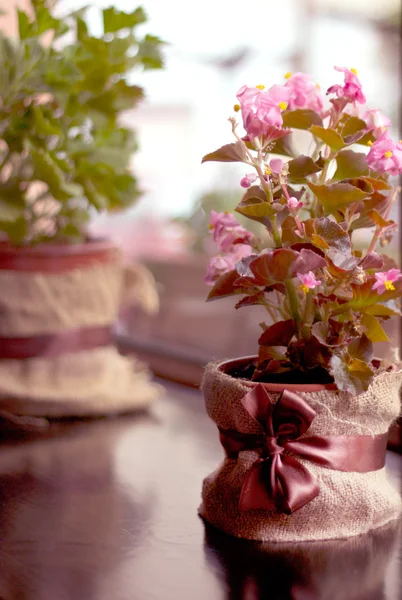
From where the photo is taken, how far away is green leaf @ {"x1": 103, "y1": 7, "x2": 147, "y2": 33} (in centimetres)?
89

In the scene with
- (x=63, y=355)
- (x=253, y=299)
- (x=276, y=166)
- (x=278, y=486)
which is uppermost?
(x=276, y=166)

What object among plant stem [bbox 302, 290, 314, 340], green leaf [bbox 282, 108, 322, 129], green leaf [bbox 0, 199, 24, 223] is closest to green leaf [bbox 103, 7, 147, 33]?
green leaf [bbox 0, 199, 24, 223]

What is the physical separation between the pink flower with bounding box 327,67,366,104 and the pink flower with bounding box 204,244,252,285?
0.48 ft

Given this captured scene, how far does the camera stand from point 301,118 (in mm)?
620

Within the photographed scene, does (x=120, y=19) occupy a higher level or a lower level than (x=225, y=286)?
higher

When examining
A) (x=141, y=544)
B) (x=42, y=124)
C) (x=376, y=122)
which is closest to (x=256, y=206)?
(x=376, y=122)

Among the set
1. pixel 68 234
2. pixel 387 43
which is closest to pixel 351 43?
pixel 387 43

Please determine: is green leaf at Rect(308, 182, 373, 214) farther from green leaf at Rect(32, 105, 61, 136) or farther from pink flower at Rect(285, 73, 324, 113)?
green leaf at Rect(32, 105, 61, 136)

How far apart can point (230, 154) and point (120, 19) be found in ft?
1.29

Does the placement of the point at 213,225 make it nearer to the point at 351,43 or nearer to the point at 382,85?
the point at 382,85

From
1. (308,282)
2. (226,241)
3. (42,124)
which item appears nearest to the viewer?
(308,282)

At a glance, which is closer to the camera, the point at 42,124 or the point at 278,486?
the point at 278,486

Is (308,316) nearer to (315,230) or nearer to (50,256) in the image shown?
(315,230)

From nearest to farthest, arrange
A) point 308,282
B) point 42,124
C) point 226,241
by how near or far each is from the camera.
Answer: point 308,282
point 226,241
point 42,124
